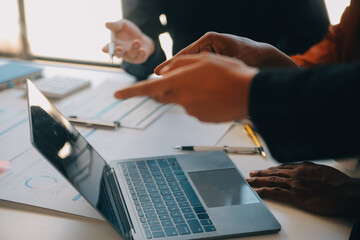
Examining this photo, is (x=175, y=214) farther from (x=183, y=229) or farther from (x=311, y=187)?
(x=311, y=187)

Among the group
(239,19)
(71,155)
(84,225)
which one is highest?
(239,19)

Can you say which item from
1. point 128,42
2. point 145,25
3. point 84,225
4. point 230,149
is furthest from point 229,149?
point 145,25

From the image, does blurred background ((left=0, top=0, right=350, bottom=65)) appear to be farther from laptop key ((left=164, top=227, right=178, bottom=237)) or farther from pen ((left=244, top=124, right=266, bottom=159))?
laptop key ((left=164, top=227, right=178, bottom=237))

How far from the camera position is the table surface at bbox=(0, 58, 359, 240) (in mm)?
600

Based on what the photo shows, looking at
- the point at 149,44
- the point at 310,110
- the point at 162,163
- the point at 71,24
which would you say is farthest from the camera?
the point at 71,24

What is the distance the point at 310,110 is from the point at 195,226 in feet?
0.88

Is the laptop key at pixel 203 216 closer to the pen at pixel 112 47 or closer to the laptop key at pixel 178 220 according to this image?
the laptop key at pixel 178 220

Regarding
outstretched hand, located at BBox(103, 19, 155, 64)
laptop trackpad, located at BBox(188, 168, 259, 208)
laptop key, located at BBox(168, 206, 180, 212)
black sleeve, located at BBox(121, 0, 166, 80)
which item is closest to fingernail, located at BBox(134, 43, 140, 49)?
outstretched hand, located at BBox(103, 19, 155, 64)

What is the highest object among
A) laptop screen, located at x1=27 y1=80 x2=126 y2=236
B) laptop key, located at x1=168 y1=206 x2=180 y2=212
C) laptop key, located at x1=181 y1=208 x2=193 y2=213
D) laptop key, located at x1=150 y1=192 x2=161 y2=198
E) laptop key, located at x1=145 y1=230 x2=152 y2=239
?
laptop screen, located at x1=27 y1=80 x2=126 y2=236

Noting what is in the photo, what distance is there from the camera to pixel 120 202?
0.63 meters

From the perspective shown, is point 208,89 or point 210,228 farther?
point 210,228

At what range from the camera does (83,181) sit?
54cm

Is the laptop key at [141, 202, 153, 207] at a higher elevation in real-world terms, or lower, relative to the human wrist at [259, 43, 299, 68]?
lower

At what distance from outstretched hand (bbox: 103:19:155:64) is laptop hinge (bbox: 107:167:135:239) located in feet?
1.62
